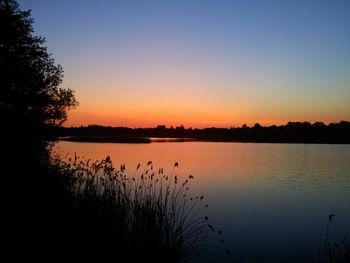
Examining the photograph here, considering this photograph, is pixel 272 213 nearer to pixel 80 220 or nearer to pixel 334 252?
pixel 334 252

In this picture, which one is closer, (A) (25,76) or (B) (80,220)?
(B) (80,220)

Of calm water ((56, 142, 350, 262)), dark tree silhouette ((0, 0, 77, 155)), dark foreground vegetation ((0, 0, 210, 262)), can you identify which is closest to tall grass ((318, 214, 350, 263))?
calm water ((56, 142, 350, 262))

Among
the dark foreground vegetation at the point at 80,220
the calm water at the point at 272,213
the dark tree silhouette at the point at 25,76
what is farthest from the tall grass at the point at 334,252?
the dark tree silhouette at the point at 25,76

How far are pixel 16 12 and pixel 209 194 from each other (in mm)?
18969

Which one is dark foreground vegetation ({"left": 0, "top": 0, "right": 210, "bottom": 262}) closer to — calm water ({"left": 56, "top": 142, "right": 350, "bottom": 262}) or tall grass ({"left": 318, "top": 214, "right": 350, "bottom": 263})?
calm water ({"left": 56, "top": 142, "right": 350, "bottom": 262})

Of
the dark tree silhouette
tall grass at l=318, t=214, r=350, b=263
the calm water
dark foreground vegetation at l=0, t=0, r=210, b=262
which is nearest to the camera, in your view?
tall grass at l=318, t=214, r=350, b=263

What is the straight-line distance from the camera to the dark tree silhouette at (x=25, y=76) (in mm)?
26391

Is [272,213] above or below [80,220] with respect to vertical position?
below

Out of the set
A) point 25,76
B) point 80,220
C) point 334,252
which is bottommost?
point 334,252

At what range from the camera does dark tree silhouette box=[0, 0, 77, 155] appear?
2639 centimetres

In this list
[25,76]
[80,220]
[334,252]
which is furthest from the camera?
[25,76]

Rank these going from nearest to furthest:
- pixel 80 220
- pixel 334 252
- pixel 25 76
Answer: pixel 80 220 → pixel 334 252 → pixel 25 76

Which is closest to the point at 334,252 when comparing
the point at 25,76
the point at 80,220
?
the point at 80,220

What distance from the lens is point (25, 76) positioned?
27422 mm
